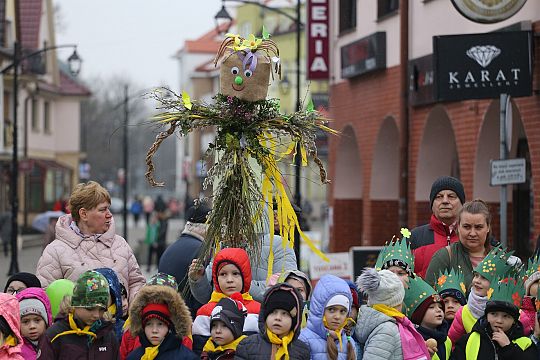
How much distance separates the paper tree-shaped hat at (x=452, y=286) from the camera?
28.4 ft

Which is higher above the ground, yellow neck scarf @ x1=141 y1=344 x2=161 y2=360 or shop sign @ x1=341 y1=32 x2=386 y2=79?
shop sign @ x1=341 y1=32 x2=386 y2=79

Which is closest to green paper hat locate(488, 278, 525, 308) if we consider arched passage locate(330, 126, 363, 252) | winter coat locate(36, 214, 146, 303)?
winter coat locate(36, 214, 146, 303)

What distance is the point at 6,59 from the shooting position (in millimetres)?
53219

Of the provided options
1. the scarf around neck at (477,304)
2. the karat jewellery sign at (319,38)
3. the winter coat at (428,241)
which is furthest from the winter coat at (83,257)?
the karat jewellery sign at (319,38)

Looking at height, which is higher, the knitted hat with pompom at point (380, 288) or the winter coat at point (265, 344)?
the knitted hat with pompom at point (380, 288)

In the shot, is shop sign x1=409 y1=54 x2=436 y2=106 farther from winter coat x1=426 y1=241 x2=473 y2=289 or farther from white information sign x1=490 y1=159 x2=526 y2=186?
winter coat x1=426 y1=241 x2=473 y2=289

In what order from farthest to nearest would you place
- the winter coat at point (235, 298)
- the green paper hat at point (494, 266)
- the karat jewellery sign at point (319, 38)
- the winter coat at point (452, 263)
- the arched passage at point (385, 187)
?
the karat jewellery sign at point (319, 38) < the arched passage at point (385, 187) < the winter coat at point (452, 263) < the green paper hat at point (494, 266) < the winter coat at point (235, 298)

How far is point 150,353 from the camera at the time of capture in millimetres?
7426

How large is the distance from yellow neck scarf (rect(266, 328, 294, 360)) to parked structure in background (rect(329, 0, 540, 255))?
358 inches

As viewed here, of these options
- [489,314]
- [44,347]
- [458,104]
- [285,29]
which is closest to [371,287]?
[489,314]

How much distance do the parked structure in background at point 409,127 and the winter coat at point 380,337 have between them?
8.59 meters

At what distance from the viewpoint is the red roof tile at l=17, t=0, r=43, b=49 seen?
6188 centimetres

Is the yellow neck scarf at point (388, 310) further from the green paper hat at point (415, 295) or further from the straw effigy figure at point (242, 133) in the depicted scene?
the straw effigy figure at point (242, 133)

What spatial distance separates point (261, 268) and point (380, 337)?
1.36m
